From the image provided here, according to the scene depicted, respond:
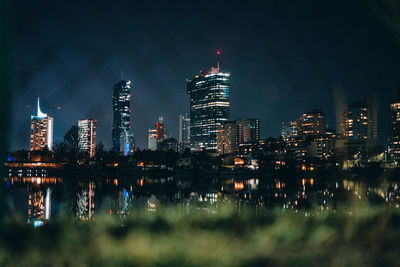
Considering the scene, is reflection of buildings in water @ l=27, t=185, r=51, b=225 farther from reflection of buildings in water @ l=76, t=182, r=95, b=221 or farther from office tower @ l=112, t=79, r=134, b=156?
office tower @ l=112, t=79, r=134, b=156

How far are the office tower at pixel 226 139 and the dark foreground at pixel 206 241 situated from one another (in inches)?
6850

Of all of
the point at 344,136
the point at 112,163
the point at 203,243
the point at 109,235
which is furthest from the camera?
the point at 344,136

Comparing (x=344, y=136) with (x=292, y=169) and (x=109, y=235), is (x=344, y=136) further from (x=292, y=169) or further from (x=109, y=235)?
(x=109, y=235)

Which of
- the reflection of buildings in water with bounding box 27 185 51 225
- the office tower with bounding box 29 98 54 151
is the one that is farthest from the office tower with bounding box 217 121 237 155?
the reflection of buildings in water with bounding box 27 185 51 225

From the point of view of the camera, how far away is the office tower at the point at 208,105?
181000 millimetres

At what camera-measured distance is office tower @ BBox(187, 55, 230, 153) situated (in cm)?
18100

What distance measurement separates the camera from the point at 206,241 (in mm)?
5320

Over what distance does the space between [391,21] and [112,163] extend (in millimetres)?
78983

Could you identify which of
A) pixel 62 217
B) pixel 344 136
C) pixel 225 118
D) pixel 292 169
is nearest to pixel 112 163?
pixel 292 169

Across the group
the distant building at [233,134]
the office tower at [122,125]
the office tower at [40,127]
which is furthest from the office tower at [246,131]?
the office tower at [40,127]

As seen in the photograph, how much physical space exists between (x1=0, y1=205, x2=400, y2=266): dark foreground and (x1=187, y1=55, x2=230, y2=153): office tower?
6759 inches

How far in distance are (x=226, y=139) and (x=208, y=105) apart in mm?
18887

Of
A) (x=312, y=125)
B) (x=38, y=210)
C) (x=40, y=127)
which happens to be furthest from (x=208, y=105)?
(x=38, y=210)

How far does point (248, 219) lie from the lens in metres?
6.89
